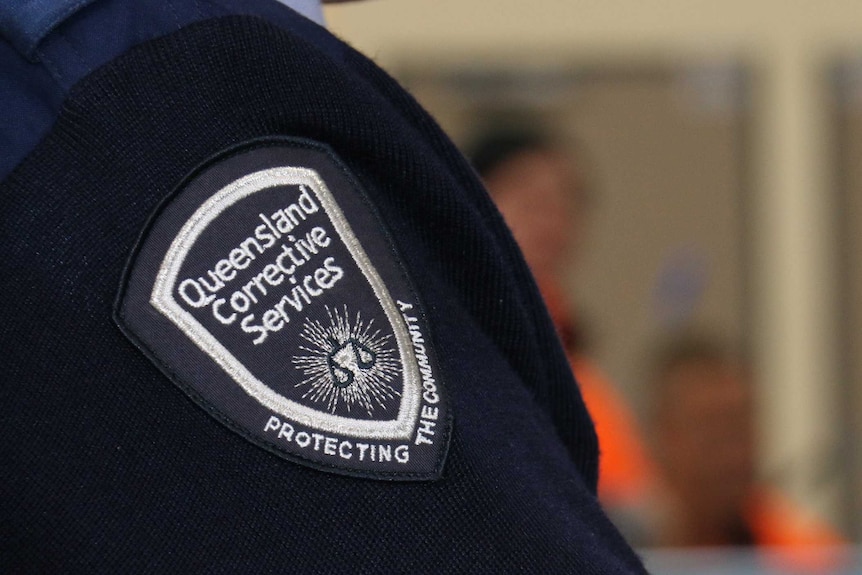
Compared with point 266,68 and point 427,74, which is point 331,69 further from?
point 427,74

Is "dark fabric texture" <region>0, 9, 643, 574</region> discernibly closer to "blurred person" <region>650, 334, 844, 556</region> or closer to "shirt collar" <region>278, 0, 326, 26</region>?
"shirt collar" <region>278, 0, 326, 26</region>

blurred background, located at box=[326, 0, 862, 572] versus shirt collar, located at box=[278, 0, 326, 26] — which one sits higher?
blurred background, located at box=[326, 0, 862, 572]

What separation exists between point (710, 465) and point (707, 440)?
0.08 metres

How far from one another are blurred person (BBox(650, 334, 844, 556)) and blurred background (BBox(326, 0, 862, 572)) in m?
0.22

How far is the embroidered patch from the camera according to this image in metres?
0.55

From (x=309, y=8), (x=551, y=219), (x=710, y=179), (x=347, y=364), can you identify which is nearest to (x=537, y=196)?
(x=551, y=219)

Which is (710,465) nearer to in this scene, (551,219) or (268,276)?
(551,219)

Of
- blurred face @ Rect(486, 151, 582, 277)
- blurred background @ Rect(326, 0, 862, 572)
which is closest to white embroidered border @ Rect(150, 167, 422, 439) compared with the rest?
blurred face @ Rect(486, 151, 582, 277)

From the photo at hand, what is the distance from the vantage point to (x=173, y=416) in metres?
0.55

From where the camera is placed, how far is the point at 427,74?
402 centimetres

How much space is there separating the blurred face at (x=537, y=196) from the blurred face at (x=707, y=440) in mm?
827

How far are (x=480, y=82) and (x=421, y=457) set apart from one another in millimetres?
3555

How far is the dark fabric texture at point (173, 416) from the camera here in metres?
0.55

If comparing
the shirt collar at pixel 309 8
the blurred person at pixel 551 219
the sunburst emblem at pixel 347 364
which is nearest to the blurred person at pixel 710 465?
the blurred person at pixel 551 219
